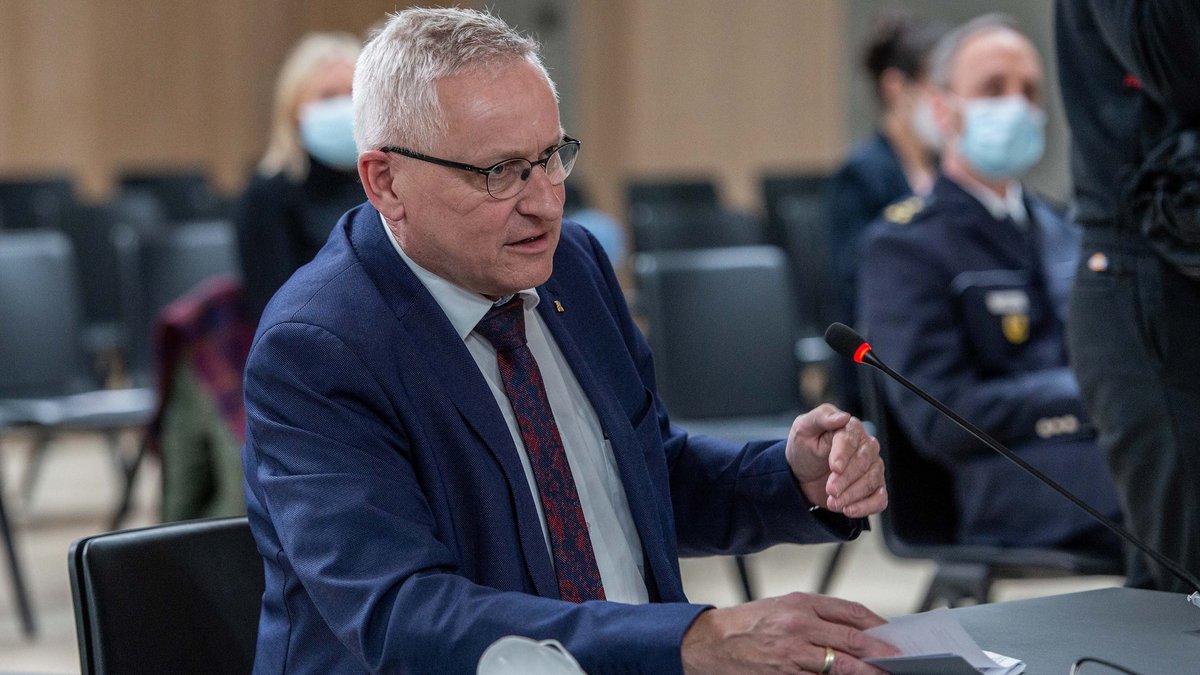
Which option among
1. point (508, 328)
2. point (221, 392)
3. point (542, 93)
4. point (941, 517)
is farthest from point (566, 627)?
point (221, 392)

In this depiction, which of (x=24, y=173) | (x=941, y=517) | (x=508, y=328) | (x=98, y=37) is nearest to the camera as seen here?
(x=508, y=328)

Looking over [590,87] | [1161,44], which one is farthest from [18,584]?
[590,87]

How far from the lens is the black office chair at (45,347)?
475 centimetres

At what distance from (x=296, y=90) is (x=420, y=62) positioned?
2693 mm

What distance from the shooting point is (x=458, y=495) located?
160cm

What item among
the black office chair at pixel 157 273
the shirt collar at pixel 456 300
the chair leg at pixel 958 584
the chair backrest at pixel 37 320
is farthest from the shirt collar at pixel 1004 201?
the chair backrest at pixel 37 320

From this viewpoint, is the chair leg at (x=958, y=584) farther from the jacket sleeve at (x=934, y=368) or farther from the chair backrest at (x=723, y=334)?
the chair backrest at (x=723, y=334)

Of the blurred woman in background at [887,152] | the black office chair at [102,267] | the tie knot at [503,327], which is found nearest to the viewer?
the tie knot at [503,327]

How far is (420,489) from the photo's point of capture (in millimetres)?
1562

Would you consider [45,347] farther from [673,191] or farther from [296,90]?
[673,191]

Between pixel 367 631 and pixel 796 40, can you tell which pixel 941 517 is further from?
pixel 796 40

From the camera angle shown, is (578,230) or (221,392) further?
(221,392)

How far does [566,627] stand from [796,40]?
28.5 feet

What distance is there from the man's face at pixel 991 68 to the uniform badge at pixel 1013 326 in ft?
1.81
